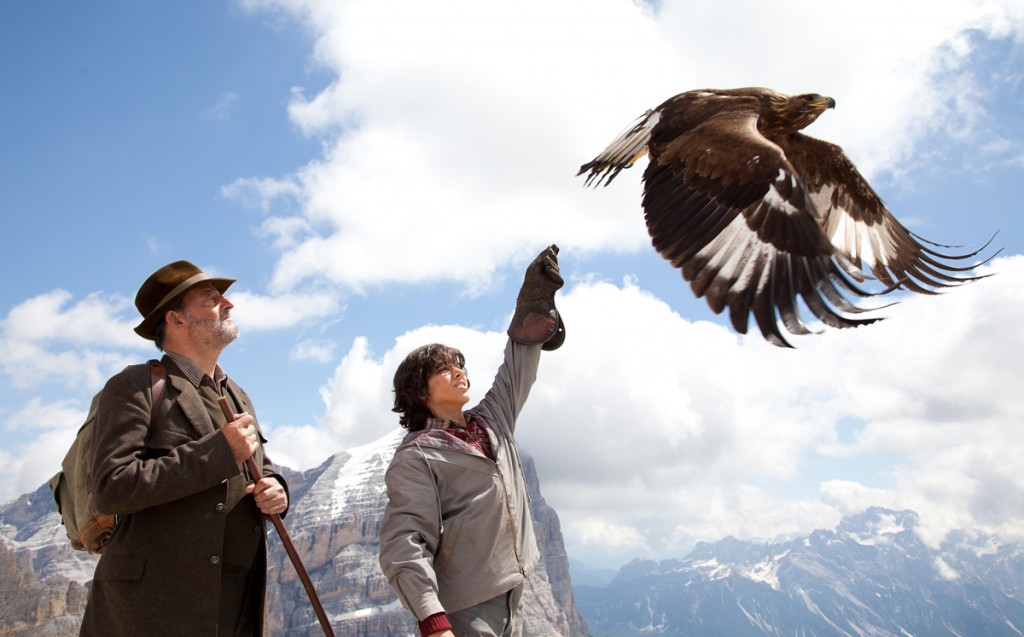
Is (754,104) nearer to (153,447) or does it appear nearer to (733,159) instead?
(733,159)

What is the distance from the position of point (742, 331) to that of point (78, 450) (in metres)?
3.14

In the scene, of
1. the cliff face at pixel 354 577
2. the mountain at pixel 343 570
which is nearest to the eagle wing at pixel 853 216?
the mountain at pixel 343 570

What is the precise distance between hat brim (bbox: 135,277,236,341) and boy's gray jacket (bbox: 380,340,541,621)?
1156 millimetres

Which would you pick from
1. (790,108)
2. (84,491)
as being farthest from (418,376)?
(790,108)

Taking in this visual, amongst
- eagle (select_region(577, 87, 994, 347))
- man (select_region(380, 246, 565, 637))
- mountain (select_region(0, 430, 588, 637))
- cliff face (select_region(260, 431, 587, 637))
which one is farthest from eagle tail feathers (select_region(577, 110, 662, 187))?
cliff face (select_region(260, 431, 587, 637))

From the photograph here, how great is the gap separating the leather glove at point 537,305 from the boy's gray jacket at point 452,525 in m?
0.62

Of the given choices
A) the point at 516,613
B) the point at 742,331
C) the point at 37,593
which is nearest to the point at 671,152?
the point at 742,331

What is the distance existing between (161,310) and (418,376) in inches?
48.0

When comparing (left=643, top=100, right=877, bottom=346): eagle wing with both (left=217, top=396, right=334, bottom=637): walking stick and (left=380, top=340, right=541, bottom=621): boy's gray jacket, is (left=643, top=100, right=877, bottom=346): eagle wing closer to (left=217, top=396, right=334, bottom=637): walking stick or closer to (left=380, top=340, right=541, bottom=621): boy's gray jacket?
(left=380, top=340, right=541, bottom=621): boy's gray jacket

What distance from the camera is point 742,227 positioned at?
4484mm

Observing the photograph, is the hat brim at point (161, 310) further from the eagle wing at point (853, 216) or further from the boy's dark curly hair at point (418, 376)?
the eagle wing at point (853, 216)

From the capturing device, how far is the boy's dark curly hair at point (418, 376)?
3.65 metres

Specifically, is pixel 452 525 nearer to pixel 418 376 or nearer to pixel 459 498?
pixel 459 498

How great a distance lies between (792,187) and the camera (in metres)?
4.33
